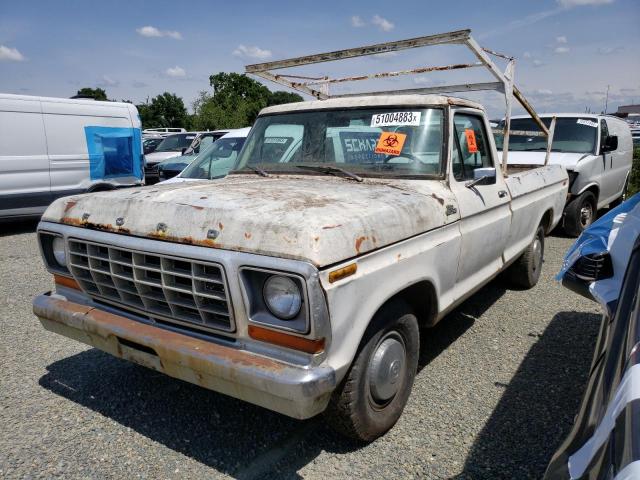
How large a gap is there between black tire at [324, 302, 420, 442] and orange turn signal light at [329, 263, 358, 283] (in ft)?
1.46

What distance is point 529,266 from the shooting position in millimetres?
5164

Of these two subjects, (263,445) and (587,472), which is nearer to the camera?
(587,472)

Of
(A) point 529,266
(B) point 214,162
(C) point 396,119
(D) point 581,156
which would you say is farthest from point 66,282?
(D) point 581,156

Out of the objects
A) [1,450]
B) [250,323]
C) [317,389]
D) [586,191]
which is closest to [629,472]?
[317,389]

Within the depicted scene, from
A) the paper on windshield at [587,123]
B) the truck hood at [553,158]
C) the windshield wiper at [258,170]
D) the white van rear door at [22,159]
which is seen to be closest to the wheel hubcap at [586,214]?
the truck hood at [553,158]

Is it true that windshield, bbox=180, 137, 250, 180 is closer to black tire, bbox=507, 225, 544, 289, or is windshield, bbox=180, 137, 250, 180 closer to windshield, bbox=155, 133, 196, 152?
black tire, bbox=507, 225, 544, 289

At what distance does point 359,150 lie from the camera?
3.48m

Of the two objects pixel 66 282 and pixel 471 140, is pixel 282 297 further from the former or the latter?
pixel 471 140

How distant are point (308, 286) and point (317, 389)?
46 centimetres

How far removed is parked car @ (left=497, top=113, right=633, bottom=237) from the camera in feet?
24.8

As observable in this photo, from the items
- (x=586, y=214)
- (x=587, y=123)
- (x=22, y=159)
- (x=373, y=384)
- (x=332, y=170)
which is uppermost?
(x=587, y=123)

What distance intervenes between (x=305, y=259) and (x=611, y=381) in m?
1.21

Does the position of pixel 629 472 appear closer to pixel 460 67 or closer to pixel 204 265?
pixel 204 265

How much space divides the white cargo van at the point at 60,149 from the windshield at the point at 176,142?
5.91 metres
